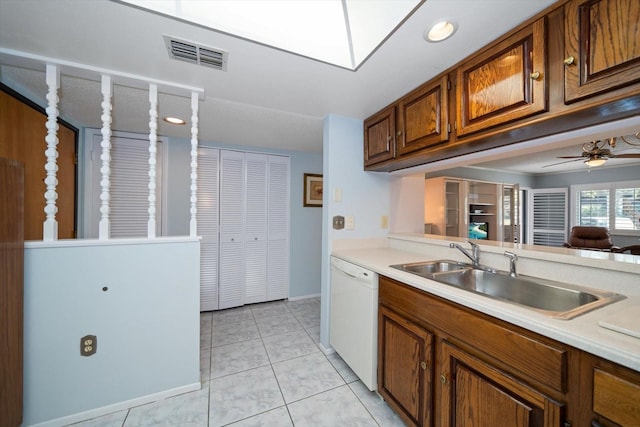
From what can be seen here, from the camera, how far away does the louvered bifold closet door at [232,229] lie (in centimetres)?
305

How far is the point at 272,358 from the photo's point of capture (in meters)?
→ 2.04

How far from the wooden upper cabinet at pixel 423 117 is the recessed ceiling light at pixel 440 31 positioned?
304 millimetres

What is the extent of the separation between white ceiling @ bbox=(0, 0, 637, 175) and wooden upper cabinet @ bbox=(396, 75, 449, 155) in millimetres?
82

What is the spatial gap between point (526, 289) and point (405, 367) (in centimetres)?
77

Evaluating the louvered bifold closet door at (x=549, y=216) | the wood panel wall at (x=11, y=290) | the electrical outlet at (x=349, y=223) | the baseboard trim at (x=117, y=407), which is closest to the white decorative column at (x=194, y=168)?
the wood panel wall at (x=11, y=290)

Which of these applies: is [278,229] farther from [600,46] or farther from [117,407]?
[600,46]

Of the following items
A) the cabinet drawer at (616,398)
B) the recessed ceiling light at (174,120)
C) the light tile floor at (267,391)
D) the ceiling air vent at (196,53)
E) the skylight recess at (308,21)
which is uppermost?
the skylight recess at (308,21)

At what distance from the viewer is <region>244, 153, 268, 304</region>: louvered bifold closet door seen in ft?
10.5

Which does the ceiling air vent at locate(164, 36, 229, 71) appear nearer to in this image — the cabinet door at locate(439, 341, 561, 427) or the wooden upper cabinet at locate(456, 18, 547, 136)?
the wooden upper cabinet at locate(456, 18, 547, 136)

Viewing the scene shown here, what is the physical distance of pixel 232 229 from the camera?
3.10 meters

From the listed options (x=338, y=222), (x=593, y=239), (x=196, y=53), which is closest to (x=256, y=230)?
(x=338, y=222)

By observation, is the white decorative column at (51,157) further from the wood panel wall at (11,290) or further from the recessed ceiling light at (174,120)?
the recessed ceiling light at (174,120)

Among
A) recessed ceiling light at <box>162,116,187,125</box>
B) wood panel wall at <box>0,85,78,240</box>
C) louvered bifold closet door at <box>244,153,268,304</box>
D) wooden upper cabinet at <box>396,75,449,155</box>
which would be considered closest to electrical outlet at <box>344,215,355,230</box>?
wooden upper cabinet at <box>396,75,449,155</box>

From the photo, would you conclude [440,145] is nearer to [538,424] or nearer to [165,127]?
[538,424]
